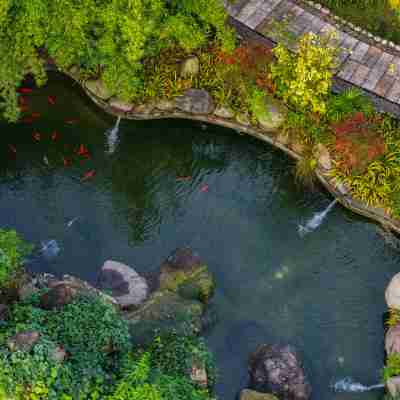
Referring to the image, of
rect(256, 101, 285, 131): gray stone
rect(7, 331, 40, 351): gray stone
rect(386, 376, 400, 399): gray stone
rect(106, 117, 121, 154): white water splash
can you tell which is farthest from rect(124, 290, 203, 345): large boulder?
rect(256, 101, 285, 131): gray stone

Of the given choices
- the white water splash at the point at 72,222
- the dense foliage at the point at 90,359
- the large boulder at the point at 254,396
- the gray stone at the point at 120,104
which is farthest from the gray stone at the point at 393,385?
the gray stone at the point at 120,104

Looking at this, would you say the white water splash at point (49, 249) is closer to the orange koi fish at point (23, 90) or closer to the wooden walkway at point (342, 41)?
the orange koi fish at point (23, 90)

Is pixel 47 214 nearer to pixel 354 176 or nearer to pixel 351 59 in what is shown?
pixel 354 176

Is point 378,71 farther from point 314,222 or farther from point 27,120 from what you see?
point 27,120

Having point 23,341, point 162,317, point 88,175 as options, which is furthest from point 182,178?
point 23,341

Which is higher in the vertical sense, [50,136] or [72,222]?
[50,136]

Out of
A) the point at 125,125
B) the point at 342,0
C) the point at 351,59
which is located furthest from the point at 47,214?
the point at 342,0

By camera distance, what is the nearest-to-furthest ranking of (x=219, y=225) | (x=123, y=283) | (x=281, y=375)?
(x=281, y=375), (x=123, y=283), (x=219, y=225)
